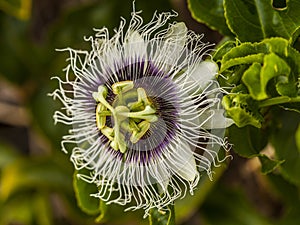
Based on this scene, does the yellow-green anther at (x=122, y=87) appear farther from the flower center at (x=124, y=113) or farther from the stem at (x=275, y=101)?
the stem at (x=275, y=101)

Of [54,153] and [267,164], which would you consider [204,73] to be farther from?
[54,153]

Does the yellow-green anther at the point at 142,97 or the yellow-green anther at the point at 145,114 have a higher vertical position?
the yellow-green anther at the point at 142,97

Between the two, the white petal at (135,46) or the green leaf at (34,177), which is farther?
the green leaf at (34,177)

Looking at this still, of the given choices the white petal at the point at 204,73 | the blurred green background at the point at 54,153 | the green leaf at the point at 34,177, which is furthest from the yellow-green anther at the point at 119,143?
the green leaf at the point at 34,177

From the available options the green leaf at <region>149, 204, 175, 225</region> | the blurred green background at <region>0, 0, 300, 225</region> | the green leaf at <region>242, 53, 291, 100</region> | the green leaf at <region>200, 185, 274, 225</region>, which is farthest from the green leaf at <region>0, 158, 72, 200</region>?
the green leaf at <region>242, 53, 291, 100</region>

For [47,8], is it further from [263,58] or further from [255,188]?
[263,58]

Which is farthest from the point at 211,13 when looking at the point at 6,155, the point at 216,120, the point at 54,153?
the point at 6,155
